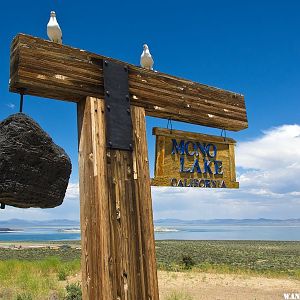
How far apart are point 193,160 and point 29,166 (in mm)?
2028

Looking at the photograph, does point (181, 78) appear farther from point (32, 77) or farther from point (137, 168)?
point (32, 77)

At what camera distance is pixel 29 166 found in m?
3.19

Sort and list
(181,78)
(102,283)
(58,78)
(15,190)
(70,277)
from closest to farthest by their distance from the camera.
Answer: (15,190), (102,283), (58,78), (181,78), (70,277)

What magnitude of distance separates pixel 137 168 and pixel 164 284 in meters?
11.1

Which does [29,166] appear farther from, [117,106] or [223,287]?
[223,287]

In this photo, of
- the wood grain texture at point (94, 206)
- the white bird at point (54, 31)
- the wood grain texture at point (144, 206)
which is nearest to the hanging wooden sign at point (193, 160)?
the wood grain texture at point (144, 206)

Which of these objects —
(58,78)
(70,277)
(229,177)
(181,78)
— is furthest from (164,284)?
(58,78)

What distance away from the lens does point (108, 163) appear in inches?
142

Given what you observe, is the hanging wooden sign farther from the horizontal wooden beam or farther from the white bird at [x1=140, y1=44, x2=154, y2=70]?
the white bird at [x1=140, y1=44, x2=154, y2=70]

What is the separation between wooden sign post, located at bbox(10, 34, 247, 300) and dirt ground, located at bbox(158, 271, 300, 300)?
334 inches

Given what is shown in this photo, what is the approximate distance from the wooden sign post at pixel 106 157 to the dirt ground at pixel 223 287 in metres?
8.49

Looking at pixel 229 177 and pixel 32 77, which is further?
pixel 229 177

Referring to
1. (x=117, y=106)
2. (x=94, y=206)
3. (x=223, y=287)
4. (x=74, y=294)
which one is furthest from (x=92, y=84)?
(x=223, y=287)

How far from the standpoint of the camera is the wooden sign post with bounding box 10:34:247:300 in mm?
3404
